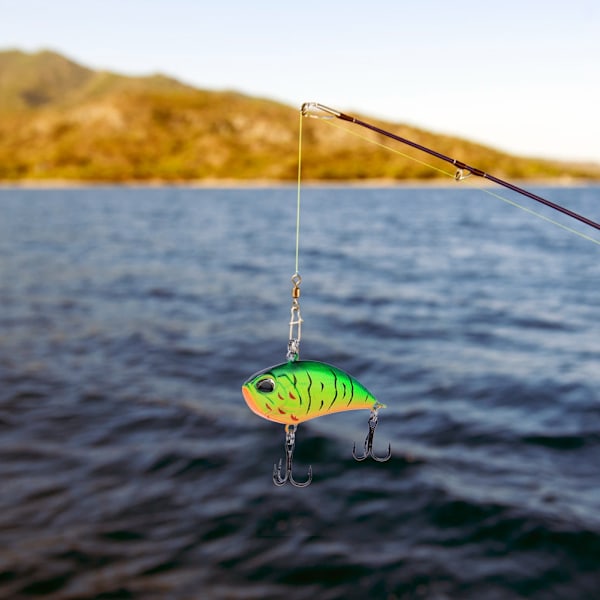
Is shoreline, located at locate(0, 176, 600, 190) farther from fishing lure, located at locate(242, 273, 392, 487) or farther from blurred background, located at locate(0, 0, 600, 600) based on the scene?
fishing lure, located at locate(242, 273, 392, 487)

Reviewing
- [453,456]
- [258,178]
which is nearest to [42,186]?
[258,178]

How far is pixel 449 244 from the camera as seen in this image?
4466 centimetres

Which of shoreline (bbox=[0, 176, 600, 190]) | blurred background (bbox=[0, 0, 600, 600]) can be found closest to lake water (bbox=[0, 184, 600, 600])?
blurred background (bbox=[0, 0, 600, 600])

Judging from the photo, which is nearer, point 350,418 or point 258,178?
point 350,418

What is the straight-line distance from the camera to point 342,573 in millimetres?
7469

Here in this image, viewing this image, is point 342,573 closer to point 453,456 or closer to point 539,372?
point 453,456

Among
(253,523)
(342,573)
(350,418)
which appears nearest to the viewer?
(342,573)

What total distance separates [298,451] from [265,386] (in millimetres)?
6306

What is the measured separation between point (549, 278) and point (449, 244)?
15695mm

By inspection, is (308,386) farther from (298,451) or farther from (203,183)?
(203,183)

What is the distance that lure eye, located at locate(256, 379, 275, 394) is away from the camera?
15.8ft

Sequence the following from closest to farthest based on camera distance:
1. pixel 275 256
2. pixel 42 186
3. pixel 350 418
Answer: pixel 350 418 < pixel 275 256 < pixel 42 186

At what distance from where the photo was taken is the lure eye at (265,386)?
4.81m

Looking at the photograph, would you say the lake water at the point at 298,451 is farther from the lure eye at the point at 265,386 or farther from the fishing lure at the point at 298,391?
the lure eye at the point at 265,386
